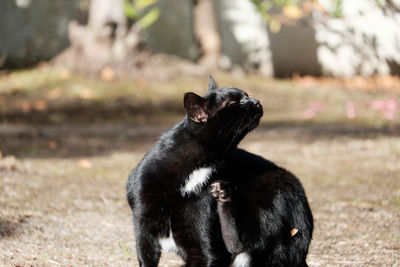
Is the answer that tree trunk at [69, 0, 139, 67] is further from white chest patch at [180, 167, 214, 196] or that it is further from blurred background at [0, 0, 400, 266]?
white chest patch at [180, 167, 214, 196]

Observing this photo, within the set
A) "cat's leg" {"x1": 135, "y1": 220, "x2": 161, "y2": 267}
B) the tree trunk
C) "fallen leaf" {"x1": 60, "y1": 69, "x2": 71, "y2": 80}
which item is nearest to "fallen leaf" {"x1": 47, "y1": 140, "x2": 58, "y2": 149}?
"fallen leaf" {"x1": 60, "y1": 69, "x2": 71, "y2": 80}

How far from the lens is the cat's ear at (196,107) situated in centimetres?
268

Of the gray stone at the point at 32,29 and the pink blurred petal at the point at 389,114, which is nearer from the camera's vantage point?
the pink blurred petal at the point at 389,114

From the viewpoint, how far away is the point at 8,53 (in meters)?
12.4

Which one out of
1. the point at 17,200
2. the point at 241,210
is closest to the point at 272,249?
the point at 241,210

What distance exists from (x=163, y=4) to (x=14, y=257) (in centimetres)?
1051

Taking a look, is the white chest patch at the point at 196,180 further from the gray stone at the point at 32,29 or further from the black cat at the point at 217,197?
the gray stone at the point at 32,29

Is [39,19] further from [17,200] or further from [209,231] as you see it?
[209,231]

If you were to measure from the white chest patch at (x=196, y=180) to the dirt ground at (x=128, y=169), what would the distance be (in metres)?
0.76

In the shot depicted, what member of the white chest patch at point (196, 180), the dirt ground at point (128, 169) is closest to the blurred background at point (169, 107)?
the dirt ground at point (128, 169)

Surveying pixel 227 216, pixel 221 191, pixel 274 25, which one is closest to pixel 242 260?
pixel 227 216

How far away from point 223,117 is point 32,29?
10727 mm

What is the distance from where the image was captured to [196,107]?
8.93 ft

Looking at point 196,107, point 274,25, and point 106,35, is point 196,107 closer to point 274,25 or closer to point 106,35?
point 106,35
